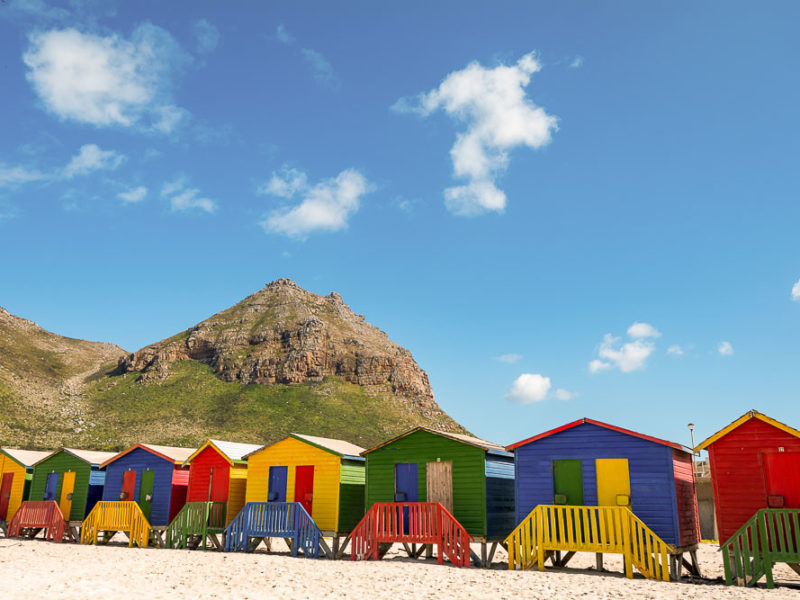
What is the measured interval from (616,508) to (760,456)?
3.62 m

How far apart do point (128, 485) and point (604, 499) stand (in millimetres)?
20510

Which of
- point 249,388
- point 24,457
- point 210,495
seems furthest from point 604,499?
point 249,388

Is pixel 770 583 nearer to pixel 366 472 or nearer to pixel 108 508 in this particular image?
pixel 366 472

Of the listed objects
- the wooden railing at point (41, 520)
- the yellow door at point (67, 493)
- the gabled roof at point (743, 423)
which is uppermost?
the gabled roof at point (743, 423)

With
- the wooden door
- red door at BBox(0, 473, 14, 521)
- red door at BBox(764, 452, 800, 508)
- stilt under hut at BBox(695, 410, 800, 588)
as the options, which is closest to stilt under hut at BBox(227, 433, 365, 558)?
the wooden door

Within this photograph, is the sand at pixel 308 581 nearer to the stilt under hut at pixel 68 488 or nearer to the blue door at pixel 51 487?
the stilt under hut at pixel 68 488

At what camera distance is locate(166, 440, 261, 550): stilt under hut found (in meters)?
24.3

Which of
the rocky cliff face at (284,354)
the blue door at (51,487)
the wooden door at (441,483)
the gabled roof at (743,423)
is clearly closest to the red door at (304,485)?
the wooden door at (441,483)

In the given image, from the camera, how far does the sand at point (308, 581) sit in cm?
1344

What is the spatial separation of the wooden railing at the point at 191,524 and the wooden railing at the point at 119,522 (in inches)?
41.5

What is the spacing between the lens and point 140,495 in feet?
91.5

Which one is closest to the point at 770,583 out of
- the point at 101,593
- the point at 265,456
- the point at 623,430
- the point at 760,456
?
the point at 760,456

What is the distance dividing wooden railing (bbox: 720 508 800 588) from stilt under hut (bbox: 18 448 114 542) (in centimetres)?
2575

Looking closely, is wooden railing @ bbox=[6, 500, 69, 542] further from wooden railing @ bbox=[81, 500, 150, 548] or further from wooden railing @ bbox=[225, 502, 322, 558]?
wooden railing @ bbox=[225, 502, 322, 558]
